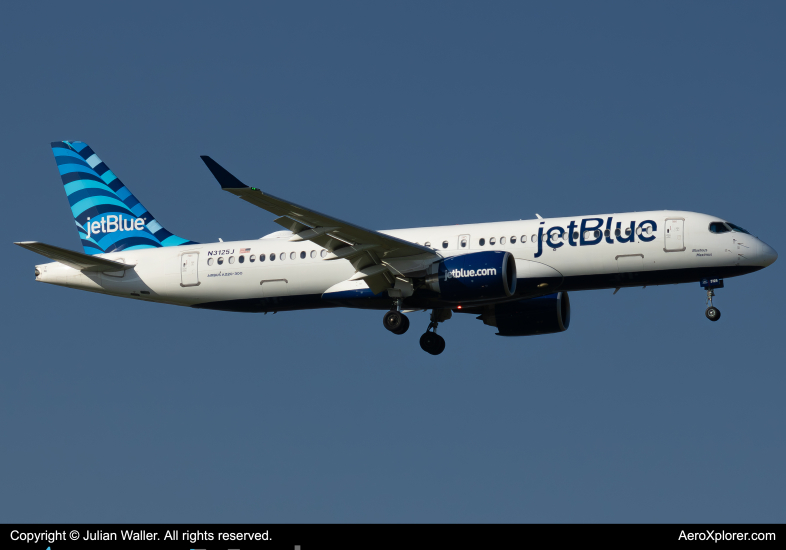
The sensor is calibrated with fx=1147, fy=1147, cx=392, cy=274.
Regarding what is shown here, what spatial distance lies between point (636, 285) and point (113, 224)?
2215 centimetres

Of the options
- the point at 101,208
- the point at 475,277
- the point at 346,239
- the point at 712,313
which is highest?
the point at 101,208

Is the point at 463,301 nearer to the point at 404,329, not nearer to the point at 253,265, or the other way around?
the point at 404,329

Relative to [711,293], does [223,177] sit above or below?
above

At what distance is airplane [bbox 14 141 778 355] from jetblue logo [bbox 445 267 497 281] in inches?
1.8

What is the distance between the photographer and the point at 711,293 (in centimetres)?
4134

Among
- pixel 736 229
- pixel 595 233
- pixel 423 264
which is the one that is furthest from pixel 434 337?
pixel 736 229

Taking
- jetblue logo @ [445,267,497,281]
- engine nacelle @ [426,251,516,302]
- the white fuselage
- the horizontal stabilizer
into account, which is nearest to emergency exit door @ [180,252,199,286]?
the white fuselage

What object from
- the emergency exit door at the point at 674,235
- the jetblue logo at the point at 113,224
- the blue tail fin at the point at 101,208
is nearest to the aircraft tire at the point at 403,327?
the emergency exit door at the point at 674,235

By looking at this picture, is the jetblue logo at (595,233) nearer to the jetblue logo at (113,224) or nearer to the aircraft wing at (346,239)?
the aircraft wing at (346,239)

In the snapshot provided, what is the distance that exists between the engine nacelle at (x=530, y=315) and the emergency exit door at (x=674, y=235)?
6763 millimetres

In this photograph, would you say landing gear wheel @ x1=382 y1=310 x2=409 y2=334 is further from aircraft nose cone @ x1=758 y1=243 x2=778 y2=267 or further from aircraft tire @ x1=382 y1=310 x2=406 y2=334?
Answer: aircraft nose cone @ x1=758 y1=243 x2=778 y2=267

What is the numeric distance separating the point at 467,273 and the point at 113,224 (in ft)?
55.0

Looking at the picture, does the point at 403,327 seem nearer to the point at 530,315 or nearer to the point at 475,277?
the point at 475,277

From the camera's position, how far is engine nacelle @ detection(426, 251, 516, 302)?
40.4 metres
